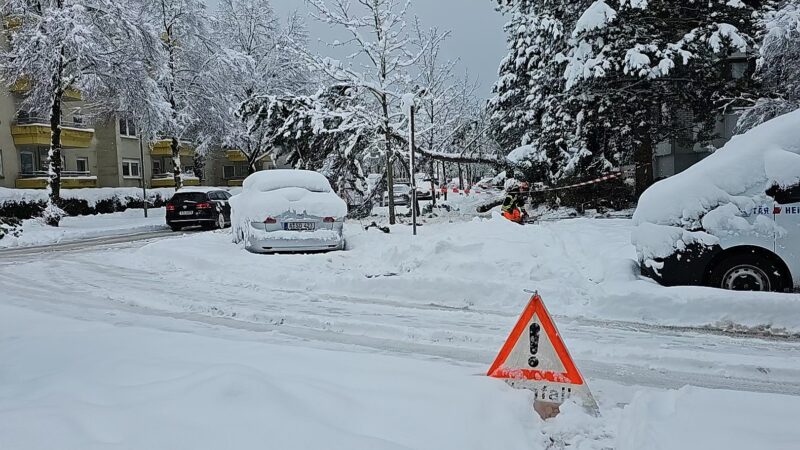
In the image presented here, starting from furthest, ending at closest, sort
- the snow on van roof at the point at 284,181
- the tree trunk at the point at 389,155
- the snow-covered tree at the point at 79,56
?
the snow-covered tree at the point at 79,56
the tree trunk at the point at 389,155
the snow on van roof at the point at 284,181

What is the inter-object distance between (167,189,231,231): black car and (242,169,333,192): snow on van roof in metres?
10.8

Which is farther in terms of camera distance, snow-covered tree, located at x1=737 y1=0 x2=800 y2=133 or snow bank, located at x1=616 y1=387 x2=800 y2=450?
snow-covered tree, located at x1=737 y1=0 x2=800 y2=133

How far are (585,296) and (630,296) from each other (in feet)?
1.88

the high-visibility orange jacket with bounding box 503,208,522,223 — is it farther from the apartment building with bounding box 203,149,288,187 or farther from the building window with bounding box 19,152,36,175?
the apartment building with bounding box 203,149,288,187

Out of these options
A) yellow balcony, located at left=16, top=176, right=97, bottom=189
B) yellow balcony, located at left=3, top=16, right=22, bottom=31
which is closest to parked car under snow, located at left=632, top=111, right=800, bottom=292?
yellow balcony, located at left=3, top=16, right=22, bottom=31

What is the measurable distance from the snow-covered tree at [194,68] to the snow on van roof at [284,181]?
21599mm

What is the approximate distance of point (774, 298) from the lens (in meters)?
5.96

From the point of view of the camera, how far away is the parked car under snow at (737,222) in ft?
20.4

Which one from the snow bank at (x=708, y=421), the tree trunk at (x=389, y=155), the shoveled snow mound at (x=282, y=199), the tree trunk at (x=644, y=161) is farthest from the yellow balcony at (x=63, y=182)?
the snow bank at (x=708, y=421)

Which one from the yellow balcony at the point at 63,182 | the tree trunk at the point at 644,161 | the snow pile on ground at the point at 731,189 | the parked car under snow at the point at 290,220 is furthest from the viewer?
the yellow balcony at the point at 63,182

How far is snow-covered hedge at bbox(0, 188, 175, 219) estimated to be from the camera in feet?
72.3

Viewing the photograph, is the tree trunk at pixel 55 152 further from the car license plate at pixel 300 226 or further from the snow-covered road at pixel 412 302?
the car license plate at pixel 300 226

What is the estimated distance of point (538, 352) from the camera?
12.5 feet

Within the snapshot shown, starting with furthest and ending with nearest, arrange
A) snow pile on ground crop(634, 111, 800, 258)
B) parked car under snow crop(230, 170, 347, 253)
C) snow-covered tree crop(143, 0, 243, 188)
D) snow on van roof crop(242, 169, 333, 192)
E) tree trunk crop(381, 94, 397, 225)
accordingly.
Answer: snow-covered tree crop(143, 0, 243, 188)
tree trunk crop(381, 94, 397, 225)
snow on van roof crop(242, 169, 333, 192)
parked car under snow crop(230, 170, 347, 253)
snow pile on ground crop(634, 111, 800, 258)
